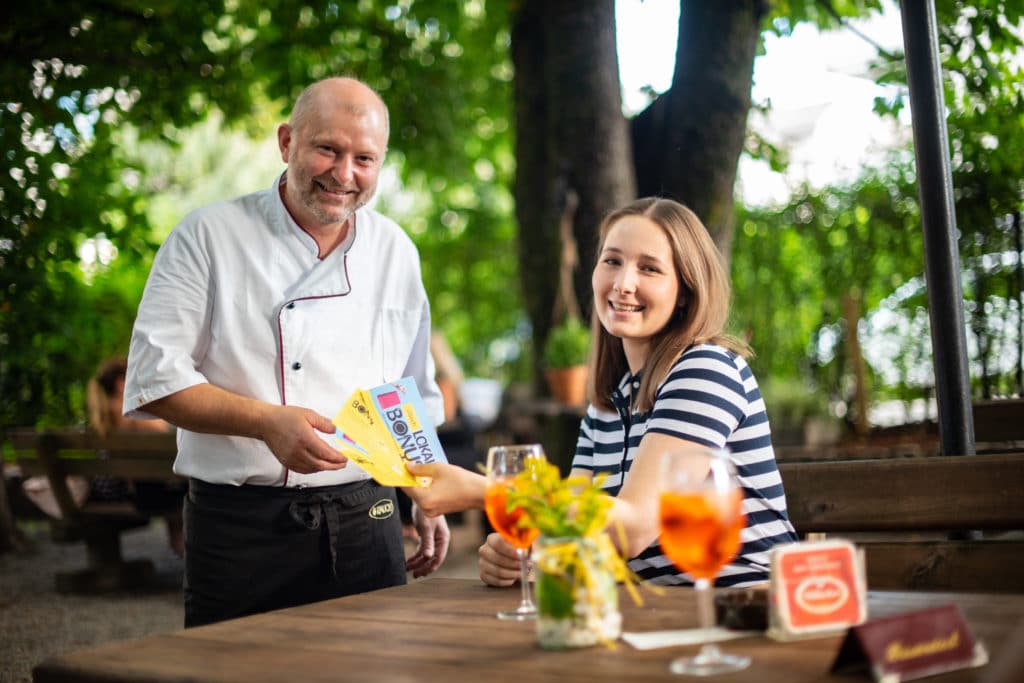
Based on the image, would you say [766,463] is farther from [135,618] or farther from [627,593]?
[135,618]

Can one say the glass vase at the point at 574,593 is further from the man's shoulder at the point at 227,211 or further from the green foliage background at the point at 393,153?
the green foliage background at the point at 393,153

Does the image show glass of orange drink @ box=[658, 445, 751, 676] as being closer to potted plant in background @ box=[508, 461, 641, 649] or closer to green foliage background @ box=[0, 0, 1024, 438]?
potted plant in background @ box=[508, 461, 641, 649]

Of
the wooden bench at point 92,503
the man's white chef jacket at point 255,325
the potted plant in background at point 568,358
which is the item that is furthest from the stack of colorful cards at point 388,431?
the wooden bench at point 92,503

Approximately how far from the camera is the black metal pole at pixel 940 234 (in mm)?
2449

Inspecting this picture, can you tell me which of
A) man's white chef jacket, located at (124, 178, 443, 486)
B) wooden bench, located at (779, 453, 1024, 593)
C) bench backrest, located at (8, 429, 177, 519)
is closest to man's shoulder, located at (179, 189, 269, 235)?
man's white chef jacket, located at (124, 178, 443, 486)

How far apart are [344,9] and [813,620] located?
589 centimetres

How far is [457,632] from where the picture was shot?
1.55 m

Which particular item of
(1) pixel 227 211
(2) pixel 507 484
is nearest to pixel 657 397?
(2) pixel 507 484

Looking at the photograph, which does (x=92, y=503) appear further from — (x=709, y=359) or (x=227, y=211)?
(x=709, y=359)

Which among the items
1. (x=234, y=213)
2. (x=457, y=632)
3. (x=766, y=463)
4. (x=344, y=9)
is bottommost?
(x=457, y=632)

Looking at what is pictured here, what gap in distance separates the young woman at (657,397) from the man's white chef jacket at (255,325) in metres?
0.61

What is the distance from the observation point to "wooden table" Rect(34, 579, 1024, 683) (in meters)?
1.27


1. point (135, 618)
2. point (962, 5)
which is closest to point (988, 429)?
point (962, 5)

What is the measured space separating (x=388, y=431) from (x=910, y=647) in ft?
3.15
